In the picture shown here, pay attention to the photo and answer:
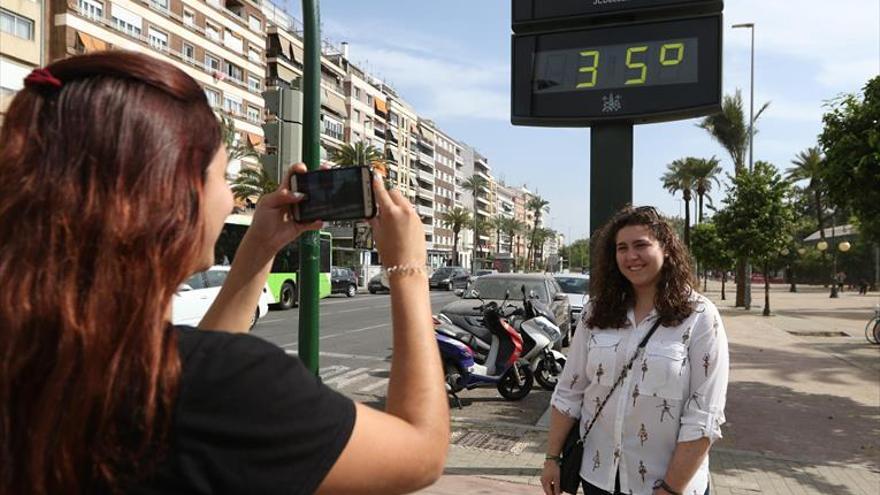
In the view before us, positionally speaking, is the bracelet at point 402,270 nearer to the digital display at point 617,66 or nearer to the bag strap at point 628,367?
the bag strap at point 628,367

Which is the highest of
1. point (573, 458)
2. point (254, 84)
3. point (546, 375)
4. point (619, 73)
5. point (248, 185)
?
point (254, 84)

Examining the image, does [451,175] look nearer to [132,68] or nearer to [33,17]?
[33,17]

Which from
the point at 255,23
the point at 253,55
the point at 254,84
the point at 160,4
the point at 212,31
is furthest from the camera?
the point at 255,23

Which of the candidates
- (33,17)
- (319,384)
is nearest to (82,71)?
(319,384)

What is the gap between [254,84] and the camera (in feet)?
153

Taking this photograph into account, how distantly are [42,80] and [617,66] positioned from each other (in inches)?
175

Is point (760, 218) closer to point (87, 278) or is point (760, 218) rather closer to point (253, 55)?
point (87, 278)

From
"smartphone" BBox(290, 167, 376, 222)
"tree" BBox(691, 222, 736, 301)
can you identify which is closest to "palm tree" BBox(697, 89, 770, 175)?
"tree" BBox(691, 222, 736, 301)

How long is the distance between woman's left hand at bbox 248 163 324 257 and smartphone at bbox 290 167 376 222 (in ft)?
0.05

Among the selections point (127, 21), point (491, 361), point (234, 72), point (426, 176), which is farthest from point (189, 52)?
point (426, 176)

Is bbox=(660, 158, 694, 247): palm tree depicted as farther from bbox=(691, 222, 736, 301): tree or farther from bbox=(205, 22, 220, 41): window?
bbox=(205, 22, 220, 41): window

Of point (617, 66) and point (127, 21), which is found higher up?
point (127, 21)

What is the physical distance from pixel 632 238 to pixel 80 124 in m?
2.27

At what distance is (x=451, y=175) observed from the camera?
10288cm
